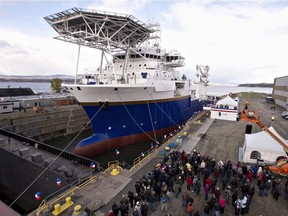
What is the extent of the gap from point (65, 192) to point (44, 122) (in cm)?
2289

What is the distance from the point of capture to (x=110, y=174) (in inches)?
506

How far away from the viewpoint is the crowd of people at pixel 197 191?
28.3 ft

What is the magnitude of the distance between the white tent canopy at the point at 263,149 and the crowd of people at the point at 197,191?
6.92ft

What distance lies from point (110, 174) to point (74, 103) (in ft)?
111

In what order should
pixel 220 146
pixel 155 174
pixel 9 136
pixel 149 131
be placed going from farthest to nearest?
pixel 149 131
pixel 9 136
pixel 220 146
pixel 155 174

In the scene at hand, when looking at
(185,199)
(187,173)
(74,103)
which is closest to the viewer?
(185,199)

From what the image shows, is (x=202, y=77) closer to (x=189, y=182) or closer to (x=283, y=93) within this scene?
(x=283, y=93)

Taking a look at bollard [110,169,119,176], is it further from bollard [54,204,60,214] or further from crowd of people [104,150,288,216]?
bollard [54,204,60,214]

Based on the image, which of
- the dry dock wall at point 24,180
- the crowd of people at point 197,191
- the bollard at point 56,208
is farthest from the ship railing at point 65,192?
the crowd of people at point 197,191

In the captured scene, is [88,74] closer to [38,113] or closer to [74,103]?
[38,113]

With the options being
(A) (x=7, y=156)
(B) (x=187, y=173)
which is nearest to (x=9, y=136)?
(A) (x=7, y=156)

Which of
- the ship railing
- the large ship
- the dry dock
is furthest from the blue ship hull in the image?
the ship railing

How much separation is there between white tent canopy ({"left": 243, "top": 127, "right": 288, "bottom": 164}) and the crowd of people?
2.11 meters

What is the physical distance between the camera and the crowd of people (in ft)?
28.3
